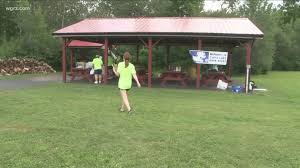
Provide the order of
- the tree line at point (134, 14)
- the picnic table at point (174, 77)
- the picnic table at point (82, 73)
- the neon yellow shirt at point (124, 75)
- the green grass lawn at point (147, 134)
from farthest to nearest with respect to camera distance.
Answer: the tree line at point (134, 14), the picnic table at point (82, 73), the picnic table at point (174, 77), the neon yellow shirt at point (124, 75), the green grass lawn at point (147, 134)

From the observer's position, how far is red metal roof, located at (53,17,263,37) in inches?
838

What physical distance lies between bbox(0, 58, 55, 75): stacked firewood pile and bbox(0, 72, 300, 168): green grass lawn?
16.1 metres

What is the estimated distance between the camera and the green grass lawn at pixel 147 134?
716 cm

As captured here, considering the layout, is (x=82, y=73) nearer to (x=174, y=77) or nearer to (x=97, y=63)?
(x=97, y=63)

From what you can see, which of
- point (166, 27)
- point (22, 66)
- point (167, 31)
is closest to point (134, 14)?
point (22, 66)

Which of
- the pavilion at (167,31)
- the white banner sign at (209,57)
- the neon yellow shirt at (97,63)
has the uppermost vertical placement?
Result: the pavilion at (167,31)

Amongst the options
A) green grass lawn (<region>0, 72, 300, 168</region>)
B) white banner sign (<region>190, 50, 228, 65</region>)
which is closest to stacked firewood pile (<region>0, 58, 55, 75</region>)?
white banner sign (<region>190, 50, 228, 65</region>)

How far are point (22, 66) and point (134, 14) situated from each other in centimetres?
2733

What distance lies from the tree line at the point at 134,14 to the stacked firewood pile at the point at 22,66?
6.79ft

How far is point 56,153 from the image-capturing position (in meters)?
7.40

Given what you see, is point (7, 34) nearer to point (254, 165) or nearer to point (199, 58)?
point (199, 58)

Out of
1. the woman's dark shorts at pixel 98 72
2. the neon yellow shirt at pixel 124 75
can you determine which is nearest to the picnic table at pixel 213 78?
the woman's dark shorts at pixel 98 72

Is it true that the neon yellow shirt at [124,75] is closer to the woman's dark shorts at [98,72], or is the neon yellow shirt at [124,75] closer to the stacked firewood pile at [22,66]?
the woman's dark shorts at [98,72]

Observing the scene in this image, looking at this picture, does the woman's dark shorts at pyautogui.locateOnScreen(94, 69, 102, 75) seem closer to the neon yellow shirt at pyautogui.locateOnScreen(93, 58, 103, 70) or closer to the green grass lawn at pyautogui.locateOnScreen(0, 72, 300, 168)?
the neon yellow shirt at pyautogui.locateOnScreen(93, 58, 103, 70)
